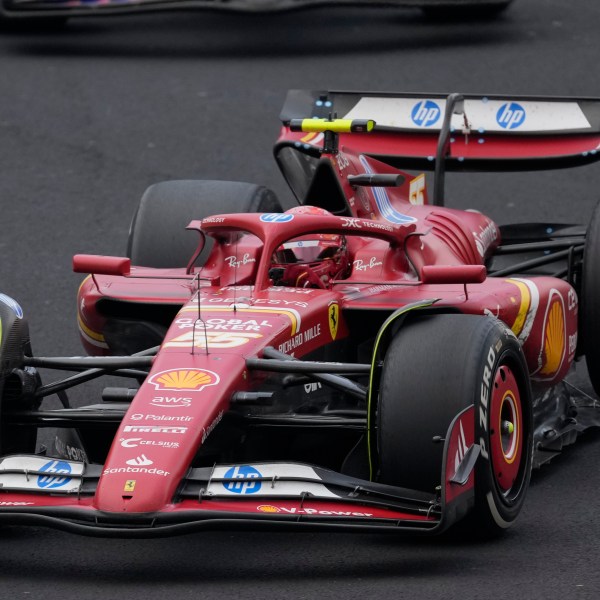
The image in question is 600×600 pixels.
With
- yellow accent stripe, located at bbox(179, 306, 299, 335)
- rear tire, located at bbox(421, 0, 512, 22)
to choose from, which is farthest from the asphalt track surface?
yellow accent stripe, located at bbox(179, 306, 299, 335)

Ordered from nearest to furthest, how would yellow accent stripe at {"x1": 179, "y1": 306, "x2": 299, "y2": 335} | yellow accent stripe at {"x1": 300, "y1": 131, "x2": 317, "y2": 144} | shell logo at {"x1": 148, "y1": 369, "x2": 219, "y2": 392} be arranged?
shell logo at {"x1": 148, "y1": 369, "x2": 219, "y2": 392} → yellow accent stripe at {"x1": 179, "y1": 306, "x2": 299, "y2": 335} → yellow accent stripe at {"x1": 300, "y1": 131, "x2": 317, "y2": 144}

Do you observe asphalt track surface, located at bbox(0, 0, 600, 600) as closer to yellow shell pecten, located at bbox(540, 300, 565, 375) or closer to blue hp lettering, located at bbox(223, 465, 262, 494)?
blue hp lettering, located at bbox(223, 465, 262, 494)

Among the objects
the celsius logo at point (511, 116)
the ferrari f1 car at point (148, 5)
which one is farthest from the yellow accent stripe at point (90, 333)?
the ferrari f1 car at point (148, 5)

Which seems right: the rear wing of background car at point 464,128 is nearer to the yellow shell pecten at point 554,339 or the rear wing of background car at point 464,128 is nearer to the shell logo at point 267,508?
the yellow shell pecten at point 554,339

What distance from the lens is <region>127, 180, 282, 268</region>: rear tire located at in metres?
7.77

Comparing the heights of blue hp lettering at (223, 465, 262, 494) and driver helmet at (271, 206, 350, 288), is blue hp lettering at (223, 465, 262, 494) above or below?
below

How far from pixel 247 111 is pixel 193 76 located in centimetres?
84

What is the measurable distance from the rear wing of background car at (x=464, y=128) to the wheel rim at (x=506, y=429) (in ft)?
8.19

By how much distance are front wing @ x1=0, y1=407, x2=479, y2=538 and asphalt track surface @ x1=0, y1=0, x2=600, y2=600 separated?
0.21 m

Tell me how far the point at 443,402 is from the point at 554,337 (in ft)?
4.56

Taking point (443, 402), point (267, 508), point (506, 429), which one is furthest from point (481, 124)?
point (267, 508)

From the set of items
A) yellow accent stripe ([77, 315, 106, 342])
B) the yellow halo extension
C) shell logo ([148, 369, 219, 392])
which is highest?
the yellow halo extension

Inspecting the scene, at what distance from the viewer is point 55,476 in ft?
18.1

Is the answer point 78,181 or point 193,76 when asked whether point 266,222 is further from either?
point 193,76
